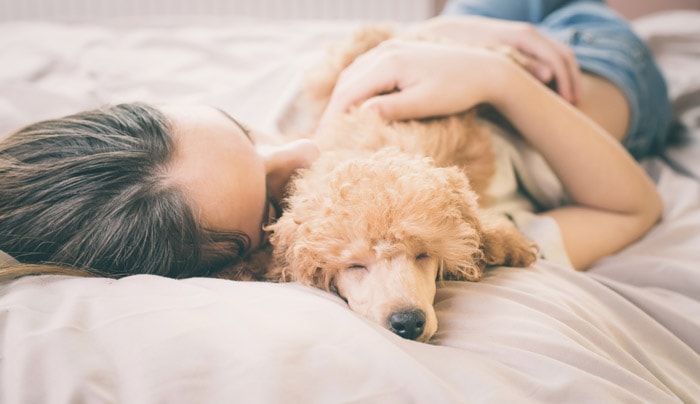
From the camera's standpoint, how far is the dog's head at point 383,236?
2.60 ft

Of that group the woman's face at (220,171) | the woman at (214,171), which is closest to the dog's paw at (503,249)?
the woman at (214,171)

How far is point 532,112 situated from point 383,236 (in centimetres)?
58

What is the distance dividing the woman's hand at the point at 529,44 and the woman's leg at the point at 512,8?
40 cm

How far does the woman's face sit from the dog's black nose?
326 millimetres

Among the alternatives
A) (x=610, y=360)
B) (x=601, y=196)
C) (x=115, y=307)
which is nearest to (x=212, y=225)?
(x=115, y=307)

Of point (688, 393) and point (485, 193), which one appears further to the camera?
point (485, 193)

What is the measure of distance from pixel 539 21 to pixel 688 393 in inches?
62.2

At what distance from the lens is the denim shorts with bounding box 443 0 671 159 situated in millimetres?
1567

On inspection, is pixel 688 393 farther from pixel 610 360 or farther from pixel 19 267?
pixel 19 267

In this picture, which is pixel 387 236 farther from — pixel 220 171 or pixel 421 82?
pixel 421 82

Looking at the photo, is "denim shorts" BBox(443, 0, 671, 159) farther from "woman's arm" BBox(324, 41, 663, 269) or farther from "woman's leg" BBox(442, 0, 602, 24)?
"woman's arm" BBox(324, 41, 663, 269)

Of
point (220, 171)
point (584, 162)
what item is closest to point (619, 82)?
point (584, 162)

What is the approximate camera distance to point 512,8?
6.47 ft

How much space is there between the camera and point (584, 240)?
1.12 m
